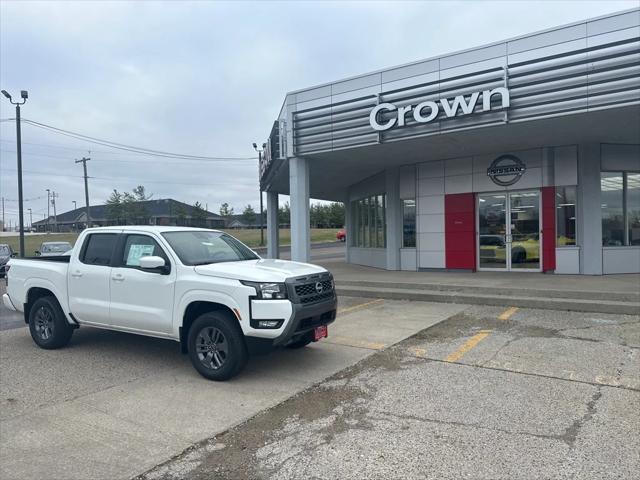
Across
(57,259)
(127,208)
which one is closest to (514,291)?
(57,259)

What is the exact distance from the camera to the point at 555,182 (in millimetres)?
13078

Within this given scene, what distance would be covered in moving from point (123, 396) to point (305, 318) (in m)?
2.10

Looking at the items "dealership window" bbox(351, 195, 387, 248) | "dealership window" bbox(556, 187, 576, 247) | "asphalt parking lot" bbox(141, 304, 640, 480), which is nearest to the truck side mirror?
"asphalt parking lot" bbox(141, 304, 640, 480)

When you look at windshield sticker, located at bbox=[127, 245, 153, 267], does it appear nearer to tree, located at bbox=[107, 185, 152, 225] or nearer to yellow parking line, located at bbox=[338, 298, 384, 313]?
yellow parking line, located at bbox=[338, 298, 384, 313]

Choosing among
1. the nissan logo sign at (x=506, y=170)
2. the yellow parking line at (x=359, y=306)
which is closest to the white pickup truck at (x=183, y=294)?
the yellow parking line at (x=359, y=306)

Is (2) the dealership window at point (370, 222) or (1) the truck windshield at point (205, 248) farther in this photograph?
(2) the dealership window at point (370, 222)

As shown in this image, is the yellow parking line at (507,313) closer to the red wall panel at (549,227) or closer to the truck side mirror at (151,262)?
the red wall panel at (549,227)

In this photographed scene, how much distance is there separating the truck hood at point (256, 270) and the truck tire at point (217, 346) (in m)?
0.48

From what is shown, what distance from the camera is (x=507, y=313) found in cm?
938

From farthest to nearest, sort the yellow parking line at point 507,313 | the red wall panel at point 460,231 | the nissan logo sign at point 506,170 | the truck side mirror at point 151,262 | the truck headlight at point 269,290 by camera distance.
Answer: the red wall panel at point 460,231
the nissan logo sign at point 506,170
the yellow parking line at point 507,313
the truck side mirror at point 151,262
the truck headlight at point 269,290

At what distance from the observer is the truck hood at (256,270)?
550 cm

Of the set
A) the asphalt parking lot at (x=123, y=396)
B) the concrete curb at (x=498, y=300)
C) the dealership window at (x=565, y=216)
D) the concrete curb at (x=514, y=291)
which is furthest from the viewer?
the dealership window at (x=565, y=216)

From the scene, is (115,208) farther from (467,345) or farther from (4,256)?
(467,345)

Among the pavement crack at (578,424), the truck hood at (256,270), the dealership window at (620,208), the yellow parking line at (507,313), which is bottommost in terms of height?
the pavement crack at (578,424)
